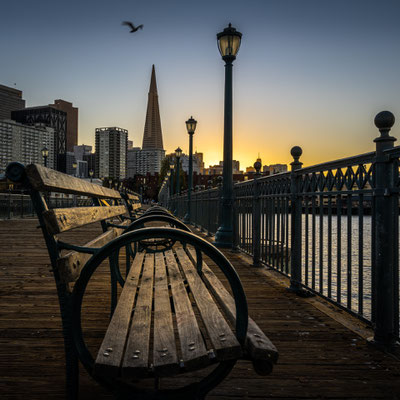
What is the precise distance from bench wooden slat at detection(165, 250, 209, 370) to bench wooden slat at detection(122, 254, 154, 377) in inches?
5.4

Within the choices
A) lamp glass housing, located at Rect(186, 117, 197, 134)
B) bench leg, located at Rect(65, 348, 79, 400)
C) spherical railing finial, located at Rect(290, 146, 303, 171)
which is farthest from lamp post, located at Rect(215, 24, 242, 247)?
lamp glass housing, located at Rect(186, 117, 197, 134)

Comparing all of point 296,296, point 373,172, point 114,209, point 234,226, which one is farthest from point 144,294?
point 234,226

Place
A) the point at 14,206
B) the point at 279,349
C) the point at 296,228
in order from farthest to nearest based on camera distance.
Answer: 1. the point at 14,206
2. the point at 296,228
3. the point at 279,349

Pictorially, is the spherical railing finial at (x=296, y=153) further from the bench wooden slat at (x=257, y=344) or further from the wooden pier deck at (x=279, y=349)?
the bench wooden slat at (x=257, y=344)

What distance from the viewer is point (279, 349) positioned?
2.60m

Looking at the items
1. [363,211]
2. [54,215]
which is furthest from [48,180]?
[363,211]

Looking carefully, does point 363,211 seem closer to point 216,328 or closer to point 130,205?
point 216,328

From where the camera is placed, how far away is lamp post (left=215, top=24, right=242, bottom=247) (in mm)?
8070

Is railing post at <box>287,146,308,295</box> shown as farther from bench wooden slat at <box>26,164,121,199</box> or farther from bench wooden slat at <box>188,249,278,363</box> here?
bench wooden slat at <box>26,164,121,199</box>

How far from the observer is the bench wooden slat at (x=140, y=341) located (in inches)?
49.4

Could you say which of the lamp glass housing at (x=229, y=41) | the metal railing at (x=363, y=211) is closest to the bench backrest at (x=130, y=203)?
the metal railing at (x=363, y=211)

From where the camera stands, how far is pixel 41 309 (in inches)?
139

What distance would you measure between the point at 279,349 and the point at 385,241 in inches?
43.3

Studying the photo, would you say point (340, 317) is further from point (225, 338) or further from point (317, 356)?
point (225, 338)
